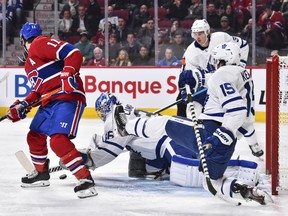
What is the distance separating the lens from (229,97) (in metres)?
4.61

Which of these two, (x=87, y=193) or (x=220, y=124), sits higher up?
(x=220, y=124)

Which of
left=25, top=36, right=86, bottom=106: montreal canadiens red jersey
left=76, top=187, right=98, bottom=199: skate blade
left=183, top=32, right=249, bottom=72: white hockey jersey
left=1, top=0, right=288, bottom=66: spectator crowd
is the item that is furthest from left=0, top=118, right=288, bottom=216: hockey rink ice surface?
left=1, top=0, right=288, bottom=66: spectator crowd

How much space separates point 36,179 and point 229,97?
1408 millimetres

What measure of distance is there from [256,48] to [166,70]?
98 centimetres

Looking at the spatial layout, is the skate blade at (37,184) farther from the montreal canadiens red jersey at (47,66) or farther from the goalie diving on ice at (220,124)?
the goalie diving on ice at (220,124)

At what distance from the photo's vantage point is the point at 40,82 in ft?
17.1

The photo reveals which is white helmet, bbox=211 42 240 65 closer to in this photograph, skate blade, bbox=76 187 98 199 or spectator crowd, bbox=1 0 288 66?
skate blade, bbox=76 187 98 199

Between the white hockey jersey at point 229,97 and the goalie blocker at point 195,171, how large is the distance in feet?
1.32

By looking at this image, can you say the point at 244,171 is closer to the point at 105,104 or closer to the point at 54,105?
→ the point at 105,104

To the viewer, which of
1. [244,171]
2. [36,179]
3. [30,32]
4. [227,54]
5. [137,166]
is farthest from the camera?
[137,166]

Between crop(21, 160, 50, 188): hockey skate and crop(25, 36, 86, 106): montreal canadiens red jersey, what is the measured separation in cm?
46

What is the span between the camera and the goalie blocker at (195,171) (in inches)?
202

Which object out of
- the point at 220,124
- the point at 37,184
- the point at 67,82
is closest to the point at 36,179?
the point at 37,184

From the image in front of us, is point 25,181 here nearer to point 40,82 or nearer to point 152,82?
point 40,82
